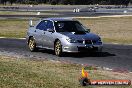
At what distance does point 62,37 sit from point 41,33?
1883mm

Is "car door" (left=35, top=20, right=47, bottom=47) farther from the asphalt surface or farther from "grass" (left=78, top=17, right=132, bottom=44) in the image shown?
"grass" (left=78, top=17, right=132, bottom=44)

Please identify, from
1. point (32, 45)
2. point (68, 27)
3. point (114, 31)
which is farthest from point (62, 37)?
point (114, 31)

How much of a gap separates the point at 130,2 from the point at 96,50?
154628mm

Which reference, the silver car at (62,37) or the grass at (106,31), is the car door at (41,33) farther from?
the grass at (106,31)

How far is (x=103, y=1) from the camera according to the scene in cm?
16700

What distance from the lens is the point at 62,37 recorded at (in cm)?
1817

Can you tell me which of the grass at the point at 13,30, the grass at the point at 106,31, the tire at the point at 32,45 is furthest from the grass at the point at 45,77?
the grass at the point at 13,30

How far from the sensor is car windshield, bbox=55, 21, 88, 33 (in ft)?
62.2

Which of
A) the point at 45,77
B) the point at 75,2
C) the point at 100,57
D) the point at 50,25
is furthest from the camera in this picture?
the point at 75,2

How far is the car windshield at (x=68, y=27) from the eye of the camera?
746 inches

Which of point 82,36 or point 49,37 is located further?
point 49,37

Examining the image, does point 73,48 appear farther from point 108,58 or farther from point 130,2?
point 130,2

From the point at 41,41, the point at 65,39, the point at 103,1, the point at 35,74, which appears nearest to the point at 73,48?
→ the point at 65,39

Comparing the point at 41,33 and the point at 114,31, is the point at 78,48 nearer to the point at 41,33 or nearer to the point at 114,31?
the point at 41,33
